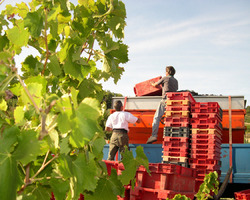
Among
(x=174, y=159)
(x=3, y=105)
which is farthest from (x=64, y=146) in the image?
(x=174, y=159)

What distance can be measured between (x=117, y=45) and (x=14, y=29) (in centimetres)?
55

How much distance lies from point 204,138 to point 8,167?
23.1ft

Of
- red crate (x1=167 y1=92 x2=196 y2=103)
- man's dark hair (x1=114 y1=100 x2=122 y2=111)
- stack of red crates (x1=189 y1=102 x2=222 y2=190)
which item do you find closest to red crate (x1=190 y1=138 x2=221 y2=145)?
stack of red crates (x1=189 y1=102 x2=222 y2=190)

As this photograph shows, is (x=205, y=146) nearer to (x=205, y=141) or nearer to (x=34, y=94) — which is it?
(x=205, y=141)

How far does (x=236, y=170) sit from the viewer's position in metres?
7.99

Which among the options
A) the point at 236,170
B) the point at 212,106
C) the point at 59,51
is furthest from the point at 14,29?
the point at 236,170

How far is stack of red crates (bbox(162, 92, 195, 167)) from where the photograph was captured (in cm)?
754

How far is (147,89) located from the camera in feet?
33.6

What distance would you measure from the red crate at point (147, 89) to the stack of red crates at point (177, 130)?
2102 mm

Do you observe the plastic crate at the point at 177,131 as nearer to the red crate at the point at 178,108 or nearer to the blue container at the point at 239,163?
the red crate at the point at 178,108

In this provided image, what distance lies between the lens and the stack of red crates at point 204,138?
289 inches

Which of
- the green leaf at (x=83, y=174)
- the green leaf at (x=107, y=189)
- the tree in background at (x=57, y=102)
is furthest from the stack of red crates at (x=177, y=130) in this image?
the green leaf at (x=83, y=174)

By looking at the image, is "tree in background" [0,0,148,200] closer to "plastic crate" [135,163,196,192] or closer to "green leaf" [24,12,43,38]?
"green leaf" [24,12,43,38]

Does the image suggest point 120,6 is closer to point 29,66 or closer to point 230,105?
point 29,66
